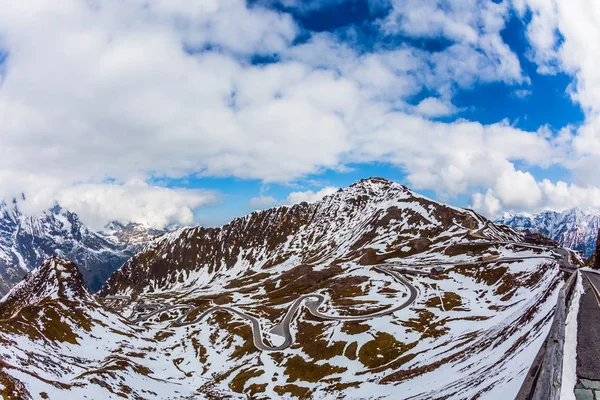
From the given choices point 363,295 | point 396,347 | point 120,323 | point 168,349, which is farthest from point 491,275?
point 120,323

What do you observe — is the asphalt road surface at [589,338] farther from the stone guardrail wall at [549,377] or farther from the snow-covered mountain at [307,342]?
the snow-covered mountain at [307,342]

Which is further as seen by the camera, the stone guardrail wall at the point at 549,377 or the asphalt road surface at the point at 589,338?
the asphalt road surface at the point at 589,338

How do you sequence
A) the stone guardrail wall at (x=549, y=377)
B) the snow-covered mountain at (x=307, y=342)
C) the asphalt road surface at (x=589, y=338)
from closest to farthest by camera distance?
the stone guardrail wall at (x=549, y=377)
the asphalt road surface at (x=589, y=338)
the snow-covered mountain at (x=307, y=342)

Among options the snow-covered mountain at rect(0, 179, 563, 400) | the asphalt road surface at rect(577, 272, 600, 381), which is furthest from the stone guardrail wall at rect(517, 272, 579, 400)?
the snow-covered mountain at rect(0, 179, 563, 400)

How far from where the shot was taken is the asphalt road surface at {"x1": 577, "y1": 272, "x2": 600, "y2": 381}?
21.9 meters

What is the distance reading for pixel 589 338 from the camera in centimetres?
2705

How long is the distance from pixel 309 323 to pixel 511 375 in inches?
5401

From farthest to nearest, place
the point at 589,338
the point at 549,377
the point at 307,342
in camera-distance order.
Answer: the point at 307,342 → the point at 589,338 → the point at 549,377

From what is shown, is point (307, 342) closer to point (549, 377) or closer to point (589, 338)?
point (589, 338)

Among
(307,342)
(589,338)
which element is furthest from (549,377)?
(307,342)

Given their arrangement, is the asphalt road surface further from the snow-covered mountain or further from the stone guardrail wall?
the snow-covered mountain

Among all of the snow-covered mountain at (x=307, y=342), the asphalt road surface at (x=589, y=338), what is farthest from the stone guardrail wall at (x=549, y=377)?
the snow-covered mountain at (x=307, y=342)

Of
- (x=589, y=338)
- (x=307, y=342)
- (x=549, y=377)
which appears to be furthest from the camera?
(x=307, y=342)

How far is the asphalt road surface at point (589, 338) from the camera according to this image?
71.9ft
